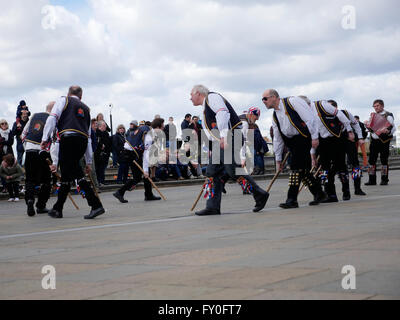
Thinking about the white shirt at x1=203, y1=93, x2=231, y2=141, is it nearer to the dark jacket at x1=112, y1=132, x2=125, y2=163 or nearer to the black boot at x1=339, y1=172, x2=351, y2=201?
the black boot at x1=339, y1=172, x2=351, y2=201

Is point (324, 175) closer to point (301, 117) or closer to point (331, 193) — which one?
point (331, 193)

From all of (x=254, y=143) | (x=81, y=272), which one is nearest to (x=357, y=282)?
(x=81, y=272)

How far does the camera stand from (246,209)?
1083 centimetres

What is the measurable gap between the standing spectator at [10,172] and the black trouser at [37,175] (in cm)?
417

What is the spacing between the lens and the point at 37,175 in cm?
1206

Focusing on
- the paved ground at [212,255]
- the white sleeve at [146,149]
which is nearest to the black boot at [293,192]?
the paved ground at [212,255]

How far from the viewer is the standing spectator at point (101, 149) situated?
19812 millimetres

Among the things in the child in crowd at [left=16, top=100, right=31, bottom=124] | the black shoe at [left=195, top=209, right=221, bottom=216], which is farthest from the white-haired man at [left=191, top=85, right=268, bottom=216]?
the child in crowd at [left=16, top=100, right=31, bottom=124]

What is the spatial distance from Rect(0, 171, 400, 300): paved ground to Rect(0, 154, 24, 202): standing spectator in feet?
20.9

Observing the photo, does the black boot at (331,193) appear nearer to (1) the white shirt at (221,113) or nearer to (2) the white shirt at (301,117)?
(2) the white shirt at (301,117)

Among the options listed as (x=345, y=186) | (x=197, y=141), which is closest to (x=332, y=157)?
(x=345, y=186)
